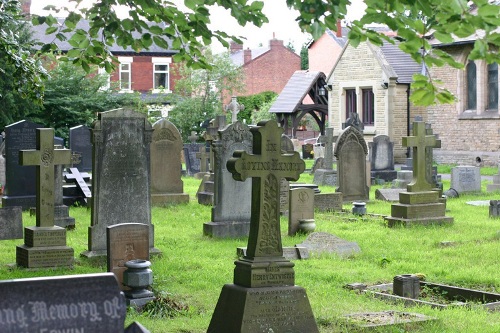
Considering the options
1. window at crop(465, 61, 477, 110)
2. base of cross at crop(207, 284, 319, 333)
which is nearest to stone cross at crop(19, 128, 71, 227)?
base of cross at crop(207, 284, 319, 333)

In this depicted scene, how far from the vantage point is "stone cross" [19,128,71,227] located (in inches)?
491

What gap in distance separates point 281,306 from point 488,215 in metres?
10.8

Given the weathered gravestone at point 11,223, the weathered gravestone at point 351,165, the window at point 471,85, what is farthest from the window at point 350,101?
the weathered gravestone at point 11,223

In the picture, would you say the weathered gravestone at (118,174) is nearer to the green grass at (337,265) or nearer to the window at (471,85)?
the green grass at (337,265)

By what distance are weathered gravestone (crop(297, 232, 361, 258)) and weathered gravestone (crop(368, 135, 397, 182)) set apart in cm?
1430

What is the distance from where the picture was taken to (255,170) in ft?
27.4

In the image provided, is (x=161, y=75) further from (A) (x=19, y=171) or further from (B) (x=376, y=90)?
(A) (x=19, y=171)

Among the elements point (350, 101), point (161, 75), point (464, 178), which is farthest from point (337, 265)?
point (161, 75)

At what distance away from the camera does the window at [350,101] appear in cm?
4388

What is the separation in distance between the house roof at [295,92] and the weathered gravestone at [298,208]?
3355 cm

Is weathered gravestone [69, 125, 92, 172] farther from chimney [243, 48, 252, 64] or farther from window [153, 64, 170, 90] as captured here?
chimney [243, 48, 252, 64]

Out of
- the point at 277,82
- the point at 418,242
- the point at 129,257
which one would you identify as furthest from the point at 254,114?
the point at 129,257

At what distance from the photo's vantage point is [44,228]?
12484mm

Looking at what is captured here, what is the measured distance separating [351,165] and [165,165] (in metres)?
4.10
